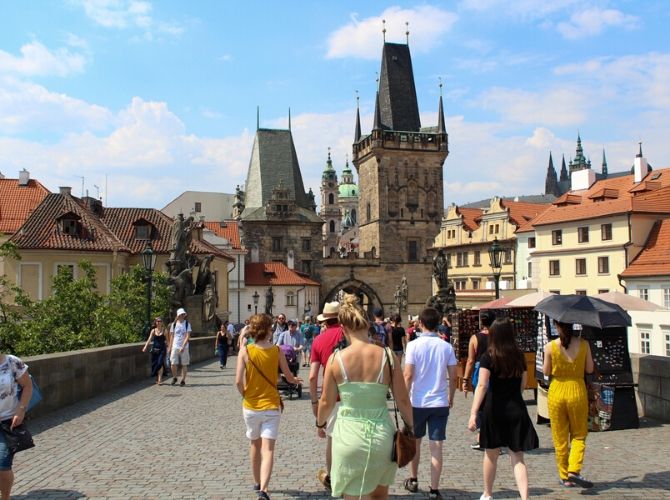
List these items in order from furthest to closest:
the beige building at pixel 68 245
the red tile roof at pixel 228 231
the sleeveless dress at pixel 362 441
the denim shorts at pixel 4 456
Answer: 1. the red tile roof at pixel 228 231
2. the beige building at pixel 68 245
3. the denim shorts at pixel 4 456
4. the sleeveless dress at pixel 362 441

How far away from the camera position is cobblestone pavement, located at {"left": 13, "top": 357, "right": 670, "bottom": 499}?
604 cm

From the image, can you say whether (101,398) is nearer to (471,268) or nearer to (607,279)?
(607,279)

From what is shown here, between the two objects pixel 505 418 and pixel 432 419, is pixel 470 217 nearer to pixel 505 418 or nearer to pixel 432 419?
pixel 432 419

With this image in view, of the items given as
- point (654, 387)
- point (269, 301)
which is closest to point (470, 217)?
point (269, 301)

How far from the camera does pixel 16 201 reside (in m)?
41.8

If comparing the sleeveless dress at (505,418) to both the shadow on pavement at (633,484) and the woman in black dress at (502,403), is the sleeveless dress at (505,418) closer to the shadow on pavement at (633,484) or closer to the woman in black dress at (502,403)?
the woman in black dress at (502,403)

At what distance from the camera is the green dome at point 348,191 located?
185700mm

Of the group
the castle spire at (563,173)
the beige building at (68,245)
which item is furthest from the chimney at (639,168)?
the castle spire at (563,173)

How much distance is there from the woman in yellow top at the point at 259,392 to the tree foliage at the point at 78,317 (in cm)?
1442

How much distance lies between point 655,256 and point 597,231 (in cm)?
454

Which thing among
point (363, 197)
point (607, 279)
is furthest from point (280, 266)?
point (607, 279)

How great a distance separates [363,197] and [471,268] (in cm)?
2409

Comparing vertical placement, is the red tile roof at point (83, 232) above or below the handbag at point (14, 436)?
above

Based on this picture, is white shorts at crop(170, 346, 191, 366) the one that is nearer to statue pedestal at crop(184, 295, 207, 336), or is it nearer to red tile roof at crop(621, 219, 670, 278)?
statue pedestal at crop(184, 295, 207, 336)
